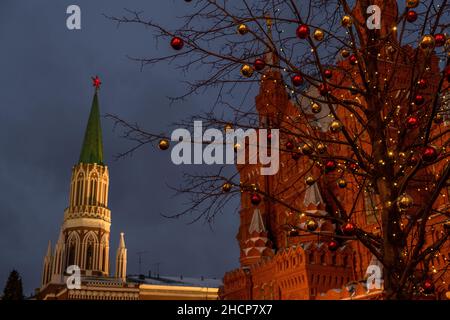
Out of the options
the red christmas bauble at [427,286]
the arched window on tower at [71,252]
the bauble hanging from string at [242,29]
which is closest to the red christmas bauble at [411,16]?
the bauble hanging from string at [242,29]

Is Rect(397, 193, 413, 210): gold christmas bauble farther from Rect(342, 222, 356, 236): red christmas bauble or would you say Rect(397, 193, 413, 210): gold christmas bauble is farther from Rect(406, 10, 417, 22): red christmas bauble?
Rect(406, 10, 417, 22): red christmas bauble

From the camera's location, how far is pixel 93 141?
67.2 metres

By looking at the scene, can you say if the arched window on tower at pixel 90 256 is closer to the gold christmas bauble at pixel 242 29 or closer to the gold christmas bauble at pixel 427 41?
the gold christmas bauble at pixel 242 29

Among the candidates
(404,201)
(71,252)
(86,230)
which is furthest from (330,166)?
(71,252)

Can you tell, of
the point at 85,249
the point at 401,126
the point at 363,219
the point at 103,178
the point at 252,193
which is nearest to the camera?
the point at 401,126

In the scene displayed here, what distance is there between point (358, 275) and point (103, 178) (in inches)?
1707

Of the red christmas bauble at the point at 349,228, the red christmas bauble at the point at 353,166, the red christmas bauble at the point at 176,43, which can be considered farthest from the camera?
the red christmas bauble at the point at 353,166

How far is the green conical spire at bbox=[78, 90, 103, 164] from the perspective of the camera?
65812mm

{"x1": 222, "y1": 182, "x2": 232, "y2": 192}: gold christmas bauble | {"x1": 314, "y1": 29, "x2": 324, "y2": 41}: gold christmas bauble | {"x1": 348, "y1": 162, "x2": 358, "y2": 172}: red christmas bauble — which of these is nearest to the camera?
{"x1": 314, "y1": 29, "x2": 324, "y2": 41}: gold christmas bauble

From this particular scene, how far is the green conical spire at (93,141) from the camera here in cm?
6581

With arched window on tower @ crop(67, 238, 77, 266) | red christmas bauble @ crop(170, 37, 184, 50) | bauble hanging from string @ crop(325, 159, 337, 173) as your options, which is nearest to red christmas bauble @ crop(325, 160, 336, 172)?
bauble hanging from string @ crop(325, 159, 337, 173)
